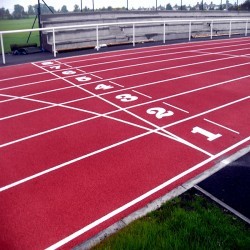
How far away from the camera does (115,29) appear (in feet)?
74.5

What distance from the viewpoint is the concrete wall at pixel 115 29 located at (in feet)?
63.6

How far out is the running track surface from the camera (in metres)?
4.33

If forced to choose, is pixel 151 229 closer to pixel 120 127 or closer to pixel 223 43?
pixel 120 127

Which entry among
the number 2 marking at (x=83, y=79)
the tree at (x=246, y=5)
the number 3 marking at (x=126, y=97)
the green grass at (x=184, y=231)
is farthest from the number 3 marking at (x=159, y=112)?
the tree at (x=246, y=5)

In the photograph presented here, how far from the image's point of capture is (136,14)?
28.4 meters

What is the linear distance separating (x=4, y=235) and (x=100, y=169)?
1923 mm

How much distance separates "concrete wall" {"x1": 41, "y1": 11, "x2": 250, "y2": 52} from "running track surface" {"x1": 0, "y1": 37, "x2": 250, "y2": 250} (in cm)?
700

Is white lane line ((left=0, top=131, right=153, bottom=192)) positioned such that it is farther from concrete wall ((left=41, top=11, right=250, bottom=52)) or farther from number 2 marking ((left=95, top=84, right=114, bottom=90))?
concrete wall ((left=41, top=11, right=250, bottom=52))

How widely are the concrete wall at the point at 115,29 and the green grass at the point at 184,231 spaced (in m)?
14.9

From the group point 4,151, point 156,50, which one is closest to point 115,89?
point 4,151

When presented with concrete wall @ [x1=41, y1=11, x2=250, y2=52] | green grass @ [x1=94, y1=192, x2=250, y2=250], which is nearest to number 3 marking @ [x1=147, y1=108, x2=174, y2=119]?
green grass @ [x1=94, y1=192, x2=250, y2=250]

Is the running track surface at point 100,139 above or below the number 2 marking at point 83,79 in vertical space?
below

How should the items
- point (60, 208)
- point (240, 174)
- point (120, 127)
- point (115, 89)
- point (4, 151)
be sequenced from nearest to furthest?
1. point (60, 208)
2. point (240, 174)
3. point (4, 151)
4. point (120, 127)
5. point (115, 89)

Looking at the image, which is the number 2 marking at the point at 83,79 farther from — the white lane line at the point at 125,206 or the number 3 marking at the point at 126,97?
the white lane line at the point at 125,206
